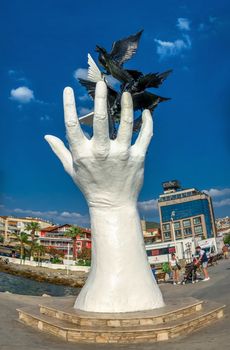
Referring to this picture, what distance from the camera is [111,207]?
8.25 meters

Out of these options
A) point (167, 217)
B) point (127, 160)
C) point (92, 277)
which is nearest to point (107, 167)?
point (127, 160)

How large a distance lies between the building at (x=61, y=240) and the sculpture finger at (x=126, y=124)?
82.6 meters

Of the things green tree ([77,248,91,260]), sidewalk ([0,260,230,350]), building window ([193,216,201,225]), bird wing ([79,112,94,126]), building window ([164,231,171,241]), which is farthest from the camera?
building window ([164,231,171,241])

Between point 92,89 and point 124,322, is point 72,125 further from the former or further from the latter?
point 124,322

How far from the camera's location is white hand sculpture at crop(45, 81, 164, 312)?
7.64 meters

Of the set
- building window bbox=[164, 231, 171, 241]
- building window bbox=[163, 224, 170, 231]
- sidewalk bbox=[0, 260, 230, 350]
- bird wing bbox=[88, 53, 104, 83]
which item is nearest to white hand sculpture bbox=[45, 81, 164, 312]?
sidewalk bbox=[0, 260, 230, 350]

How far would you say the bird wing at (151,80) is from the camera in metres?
9.30

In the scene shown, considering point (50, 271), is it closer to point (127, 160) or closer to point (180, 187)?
point (127, 160)

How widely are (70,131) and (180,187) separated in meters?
115

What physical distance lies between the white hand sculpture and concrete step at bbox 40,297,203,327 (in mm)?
437

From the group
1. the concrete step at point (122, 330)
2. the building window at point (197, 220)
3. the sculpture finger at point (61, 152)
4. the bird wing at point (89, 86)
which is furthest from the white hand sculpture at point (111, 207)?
the building window at point (197, 220)

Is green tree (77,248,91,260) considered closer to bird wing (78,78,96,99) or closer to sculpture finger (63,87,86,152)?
bird wing (78,78,96,99)

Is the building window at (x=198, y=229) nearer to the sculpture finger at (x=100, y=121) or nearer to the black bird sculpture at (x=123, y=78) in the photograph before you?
the black bird sculpture at (x=123, y=78)

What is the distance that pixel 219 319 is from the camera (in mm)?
7547
